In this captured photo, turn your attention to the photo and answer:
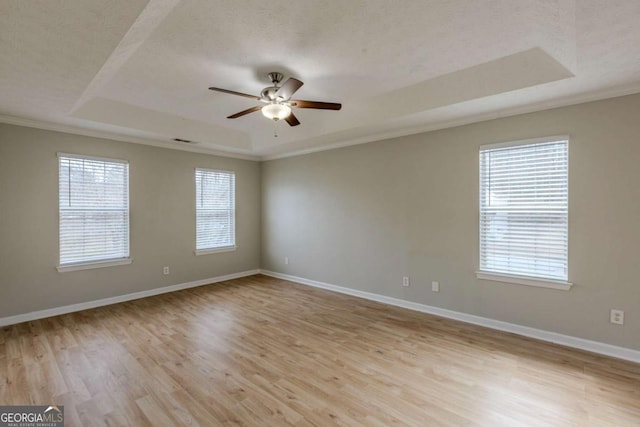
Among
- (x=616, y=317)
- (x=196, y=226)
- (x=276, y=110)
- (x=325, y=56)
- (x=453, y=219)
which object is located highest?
(x=325, y=56)

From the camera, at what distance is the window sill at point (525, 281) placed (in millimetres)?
3077

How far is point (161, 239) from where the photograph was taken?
4941mm

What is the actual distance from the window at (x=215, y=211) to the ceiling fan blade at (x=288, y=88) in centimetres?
328

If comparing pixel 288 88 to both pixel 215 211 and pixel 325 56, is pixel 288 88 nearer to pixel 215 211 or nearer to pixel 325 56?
pixel 325 56

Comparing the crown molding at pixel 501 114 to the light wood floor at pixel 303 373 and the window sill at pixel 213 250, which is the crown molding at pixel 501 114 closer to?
the light wood floor at pixel 303 373

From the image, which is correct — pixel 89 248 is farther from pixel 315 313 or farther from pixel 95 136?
pixel 315 313

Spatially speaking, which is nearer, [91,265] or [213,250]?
[91,265]

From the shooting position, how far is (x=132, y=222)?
461 cm

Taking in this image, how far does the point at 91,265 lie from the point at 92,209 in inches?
30.9

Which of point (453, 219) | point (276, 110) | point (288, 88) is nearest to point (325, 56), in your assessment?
point (288, 88)

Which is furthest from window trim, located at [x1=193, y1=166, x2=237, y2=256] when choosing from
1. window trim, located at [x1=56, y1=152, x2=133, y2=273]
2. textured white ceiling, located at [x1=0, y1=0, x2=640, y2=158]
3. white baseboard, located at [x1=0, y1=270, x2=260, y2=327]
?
textured white ceiling, located at [x1=0, y1=0, x2=640, y2=158]

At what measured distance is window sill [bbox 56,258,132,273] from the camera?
3983 millimetres

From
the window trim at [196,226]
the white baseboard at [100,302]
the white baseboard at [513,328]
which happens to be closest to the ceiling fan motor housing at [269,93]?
the window trim at [196,226]

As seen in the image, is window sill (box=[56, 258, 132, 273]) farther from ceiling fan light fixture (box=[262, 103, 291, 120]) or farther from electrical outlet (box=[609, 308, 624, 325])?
electrical outlet (box=[609, 308, 624, 325])
